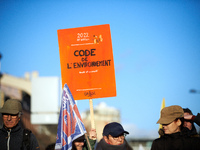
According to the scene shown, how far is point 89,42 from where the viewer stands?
21.7ft

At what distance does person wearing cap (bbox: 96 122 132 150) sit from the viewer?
5000 millimetres

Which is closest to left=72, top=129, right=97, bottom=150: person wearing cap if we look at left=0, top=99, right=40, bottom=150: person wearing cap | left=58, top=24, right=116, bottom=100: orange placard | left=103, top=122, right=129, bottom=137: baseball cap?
left=103, top=122, right=129, bottom=137: baseball cap

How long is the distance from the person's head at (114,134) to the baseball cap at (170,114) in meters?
0.68

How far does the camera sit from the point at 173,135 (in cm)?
439

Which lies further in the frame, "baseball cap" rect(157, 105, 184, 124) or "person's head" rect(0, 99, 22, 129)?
"person's head" rect(0, 99, 22, 129)

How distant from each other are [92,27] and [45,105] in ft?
125

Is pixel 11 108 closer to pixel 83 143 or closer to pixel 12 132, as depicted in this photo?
pixel 12 132

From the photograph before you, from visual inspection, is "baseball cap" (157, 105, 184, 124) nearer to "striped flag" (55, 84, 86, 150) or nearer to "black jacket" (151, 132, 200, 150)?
"black jacket" (151, 132, 200, 150)

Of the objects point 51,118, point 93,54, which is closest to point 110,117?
point 51,118

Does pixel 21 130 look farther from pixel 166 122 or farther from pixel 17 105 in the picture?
pixel 166 122

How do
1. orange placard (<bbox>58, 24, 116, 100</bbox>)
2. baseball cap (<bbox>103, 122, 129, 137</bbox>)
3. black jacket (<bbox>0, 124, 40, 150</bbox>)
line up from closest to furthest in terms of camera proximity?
baseball cap (<bbox>103, 122, 129, 137</bbox>) → black jacket (<bbox>0, 124, 40, 150</bbox>) → orange placard (<bbox>58, 24, 116, 100</bbox>)

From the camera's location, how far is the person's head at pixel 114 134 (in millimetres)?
5002

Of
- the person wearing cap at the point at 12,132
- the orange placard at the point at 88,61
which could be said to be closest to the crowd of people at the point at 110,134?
the person wearing cap at the point at 12,132

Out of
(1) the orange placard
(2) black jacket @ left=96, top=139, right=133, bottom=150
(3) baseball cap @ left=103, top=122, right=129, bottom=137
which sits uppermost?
(1) the orange placard
